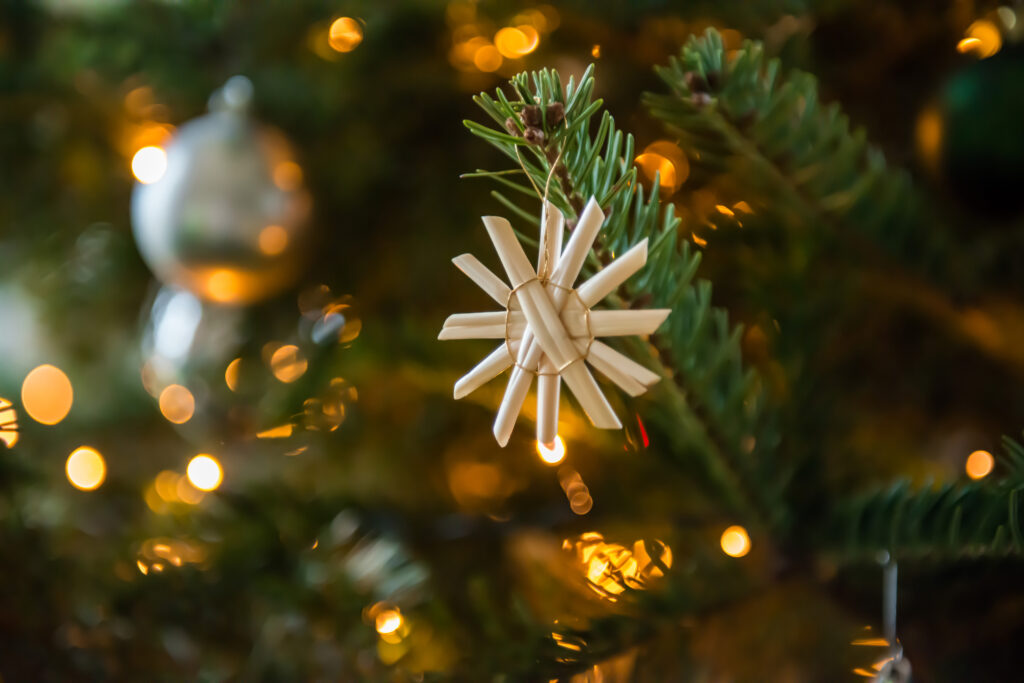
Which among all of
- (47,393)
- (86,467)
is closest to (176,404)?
(86,467)

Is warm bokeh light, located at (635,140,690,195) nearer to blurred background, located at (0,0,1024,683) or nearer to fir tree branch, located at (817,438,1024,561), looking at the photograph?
blurred background, located at (0,0,1024,683)

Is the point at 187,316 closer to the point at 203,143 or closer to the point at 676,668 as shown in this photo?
the point at 203,143

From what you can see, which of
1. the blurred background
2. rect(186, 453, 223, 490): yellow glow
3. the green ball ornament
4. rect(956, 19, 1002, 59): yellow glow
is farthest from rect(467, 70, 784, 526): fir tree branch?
rect(186, 453, 223, 490): yellow glow

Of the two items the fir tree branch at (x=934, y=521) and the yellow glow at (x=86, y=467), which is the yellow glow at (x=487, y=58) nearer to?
the fir tree branch at (x=934, y=521)

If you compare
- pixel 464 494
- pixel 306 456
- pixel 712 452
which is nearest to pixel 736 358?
pixel 712 452

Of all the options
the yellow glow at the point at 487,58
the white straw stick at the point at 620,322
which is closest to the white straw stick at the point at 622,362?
the white straw stick at the point at 620,322

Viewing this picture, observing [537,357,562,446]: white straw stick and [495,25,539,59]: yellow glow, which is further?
[495,25,539,59]: yellow glow

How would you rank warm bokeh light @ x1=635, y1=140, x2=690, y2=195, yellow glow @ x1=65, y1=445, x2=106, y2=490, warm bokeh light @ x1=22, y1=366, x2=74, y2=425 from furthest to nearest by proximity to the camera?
1. warm bokeh light @ x1=22, y1=366, x2=74, y2=425
2. yellow glow @ x1=65, y1=445, x2=106, y2=490
3. warm bokeh light @ x1=635, y1=140, x2=690, y2=195
